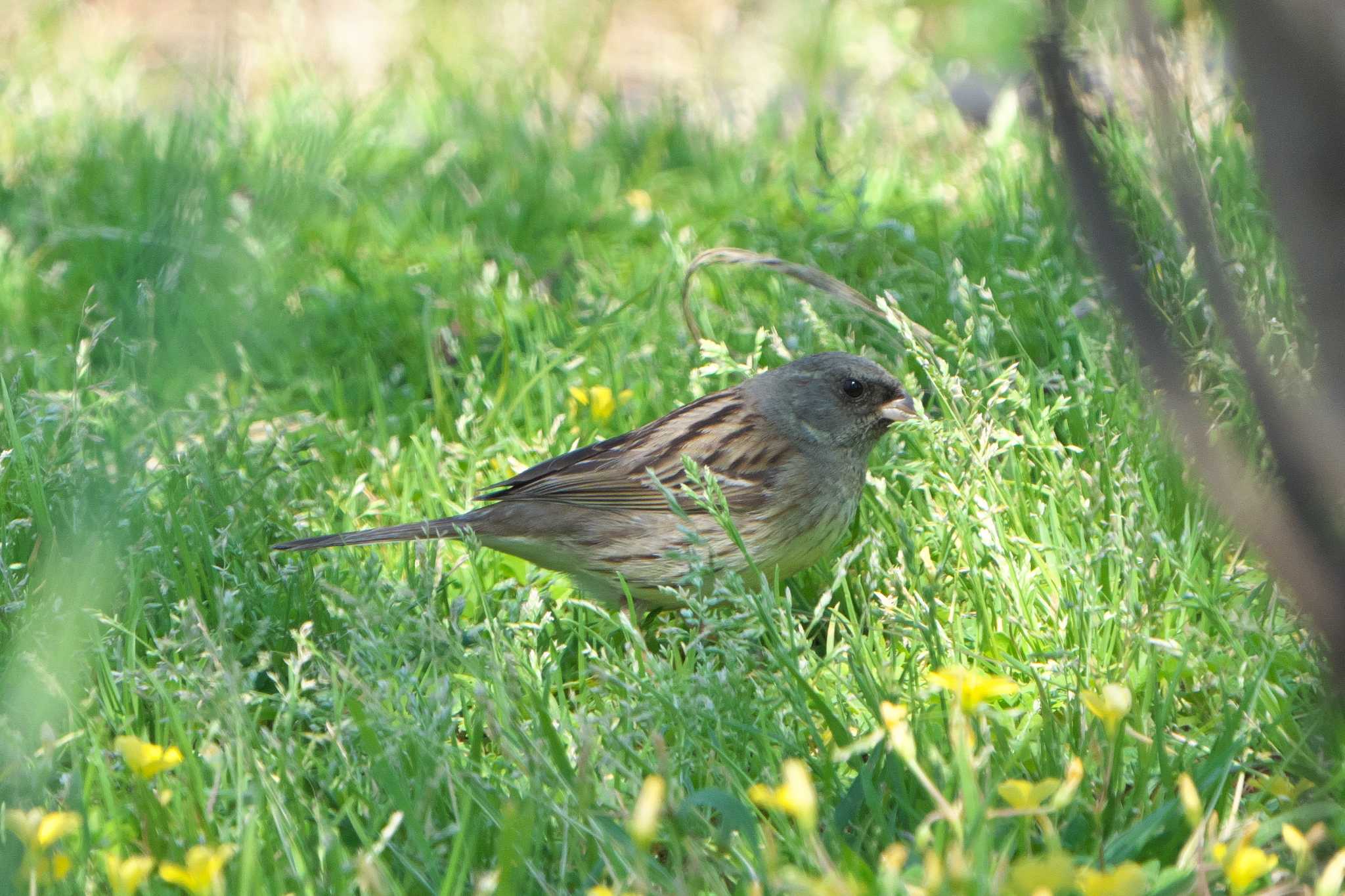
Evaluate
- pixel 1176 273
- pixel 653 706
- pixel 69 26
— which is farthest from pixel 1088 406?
pixel 69 26

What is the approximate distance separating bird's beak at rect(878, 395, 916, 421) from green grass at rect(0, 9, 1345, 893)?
18cm

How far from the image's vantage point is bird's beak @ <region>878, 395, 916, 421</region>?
413 centimetres

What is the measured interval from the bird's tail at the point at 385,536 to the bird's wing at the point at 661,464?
20cm

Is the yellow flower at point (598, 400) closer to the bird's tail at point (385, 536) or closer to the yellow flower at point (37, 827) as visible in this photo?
the bird's tail at point (385, 536)

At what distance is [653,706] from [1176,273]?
128 cm

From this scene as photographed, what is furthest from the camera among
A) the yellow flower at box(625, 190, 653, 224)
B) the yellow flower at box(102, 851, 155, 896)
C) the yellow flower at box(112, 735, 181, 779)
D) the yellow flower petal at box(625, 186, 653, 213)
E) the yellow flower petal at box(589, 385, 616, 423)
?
the yellow flower petal at box(625, 186, 653, 213)

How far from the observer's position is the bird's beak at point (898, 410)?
4129 mm

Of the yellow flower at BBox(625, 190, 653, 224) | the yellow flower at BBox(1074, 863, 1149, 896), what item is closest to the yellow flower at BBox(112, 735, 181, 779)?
the yellow flower at BBox(1074, 863, 1149, 896)

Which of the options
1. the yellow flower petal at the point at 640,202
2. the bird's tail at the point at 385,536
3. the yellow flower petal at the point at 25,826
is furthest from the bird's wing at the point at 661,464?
the yellow flower petal at the point at 640,202

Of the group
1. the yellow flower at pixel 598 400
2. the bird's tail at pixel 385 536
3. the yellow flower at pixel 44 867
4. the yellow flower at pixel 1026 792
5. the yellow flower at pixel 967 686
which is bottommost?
the bird's tail at pixel 385 536

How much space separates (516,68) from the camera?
26.0 feet

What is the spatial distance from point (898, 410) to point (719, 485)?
2.09ft

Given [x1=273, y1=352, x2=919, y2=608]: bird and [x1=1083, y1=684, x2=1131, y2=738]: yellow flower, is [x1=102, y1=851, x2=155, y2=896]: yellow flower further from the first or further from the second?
[x1=273, y1=352, x2=919, y2=608]: bird

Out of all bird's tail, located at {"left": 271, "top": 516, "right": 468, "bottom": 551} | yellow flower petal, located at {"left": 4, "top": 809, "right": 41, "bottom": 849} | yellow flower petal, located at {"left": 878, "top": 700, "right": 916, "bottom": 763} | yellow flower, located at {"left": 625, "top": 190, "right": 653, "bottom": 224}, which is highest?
yellow flower petal, located at {"left": 878, "top": 700, "right": 916, "bottom": 763}
